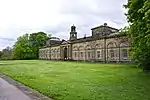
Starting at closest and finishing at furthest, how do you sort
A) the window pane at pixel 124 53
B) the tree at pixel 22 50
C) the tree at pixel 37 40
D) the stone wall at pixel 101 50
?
1. the window pane at pixel 124 53
2. the stone wall at pixel 101 50
3. the tree at pixel 22 50
4. the tree at pixel 37 40

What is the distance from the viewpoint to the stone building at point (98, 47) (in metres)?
55.9

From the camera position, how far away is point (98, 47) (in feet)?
212

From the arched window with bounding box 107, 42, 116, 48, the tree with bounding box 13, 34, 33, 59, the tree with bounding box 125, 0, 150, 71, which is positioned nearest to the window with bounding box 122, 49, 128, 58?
the arched window with bounding box 107, 42, 116, 48

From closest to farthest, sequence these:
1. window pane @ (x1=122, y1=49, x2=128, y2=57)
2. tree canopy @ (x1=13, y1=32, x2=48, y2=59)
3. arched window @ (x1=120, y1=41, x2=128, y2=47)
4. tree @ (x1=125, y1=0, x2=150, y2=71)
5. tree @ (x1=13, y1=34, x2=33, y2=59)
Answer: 1. tree @ (x1=125, y1=0, x2=150, y2=71)
2. window pane @ (x1=122, y1=49, x2=128, y2=57)
3. arched window @ (x1=120, y1=41, x2=128, y2=47)
4. tree @ (x1=13, y1=34, x2=33, y2=59)
5. tree canopy @ (x1=13, y1=32, x2=48, y2=59)

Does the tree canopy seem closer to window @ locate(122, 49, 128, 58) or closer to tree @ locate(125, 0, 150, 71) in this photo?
window @ locate(122, 49, 128, 58)

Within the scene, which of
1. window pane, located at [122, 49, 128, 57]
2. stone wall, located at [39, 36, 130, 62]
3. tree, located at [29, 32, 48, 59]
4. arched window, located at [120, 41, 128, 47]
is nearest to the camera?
window pane, located at [122, 49, 128, 57]

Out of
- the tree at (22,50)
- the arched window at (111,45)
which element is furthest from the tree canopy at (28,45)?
the arched window at (111,45)

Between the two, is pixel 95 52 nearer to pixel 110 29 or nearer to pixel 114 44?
pixel 114 44

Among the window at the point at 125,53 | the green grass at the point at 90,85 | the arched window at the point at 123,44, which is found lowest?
the green grass at the point at 90,85

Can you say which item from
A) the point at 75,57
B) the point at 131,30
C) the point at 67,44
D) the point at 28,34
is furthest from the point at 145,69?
the point at 28,34

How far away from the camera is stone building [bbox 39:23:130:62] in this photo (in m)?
55.9

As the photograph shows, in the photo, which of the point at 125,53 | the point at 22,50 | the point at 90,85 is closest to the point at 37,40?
the point at 22,50

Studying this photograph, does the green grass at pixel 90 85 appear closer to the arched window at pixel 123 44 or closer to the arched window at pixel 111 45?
the arched window at pixel 123 44

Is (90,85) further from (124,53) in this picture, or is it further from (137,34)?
(124,53)
